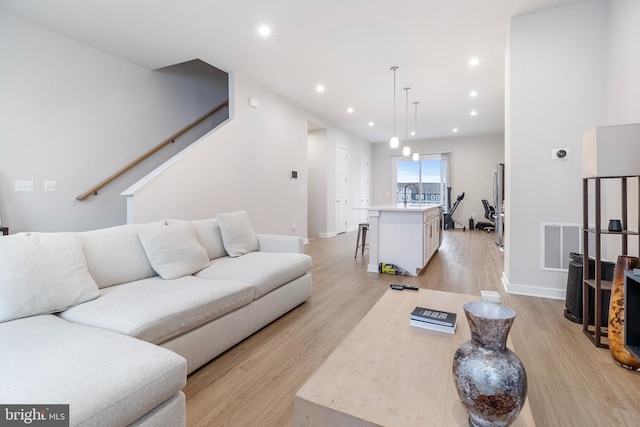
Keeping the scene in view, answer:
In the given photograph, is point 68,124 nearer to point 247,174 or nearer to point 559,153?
point 247,174

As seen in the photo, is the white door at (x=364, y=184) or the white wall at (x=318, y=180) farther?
the white door at (x=364, y=184)

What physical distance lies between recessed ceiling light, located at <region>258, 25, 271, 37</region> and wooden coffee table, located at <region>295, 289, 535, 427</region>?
333 cm

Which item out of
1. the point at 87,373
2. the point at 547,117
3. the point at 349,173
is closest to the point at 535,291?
the point at 547,117

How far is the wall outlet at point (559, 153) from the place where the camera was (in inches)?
117

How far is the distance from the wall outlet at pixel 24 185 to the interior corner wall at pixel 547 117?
519 centimetres

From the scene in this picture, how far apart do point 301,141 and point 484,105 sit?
3.83 m

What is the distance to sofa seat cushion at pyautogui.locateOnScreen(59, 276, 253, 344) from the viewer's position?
1.52 m

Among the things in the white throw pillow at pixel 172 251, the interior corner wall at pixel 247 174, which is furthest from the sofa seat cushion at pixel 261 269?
the interior corner wall at pixel 247 174

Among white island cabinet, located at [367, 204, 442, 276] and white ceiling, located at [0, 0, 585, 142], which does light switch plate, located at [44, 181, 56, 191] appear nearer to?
white ceiling, located at [0, 0, 585, 142]

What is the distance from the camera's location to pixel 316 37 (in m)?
3.62

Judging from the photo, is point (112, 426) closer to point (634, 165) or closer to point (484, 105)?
point (634, 165)

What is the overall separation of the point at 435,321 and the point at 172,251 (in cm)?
189

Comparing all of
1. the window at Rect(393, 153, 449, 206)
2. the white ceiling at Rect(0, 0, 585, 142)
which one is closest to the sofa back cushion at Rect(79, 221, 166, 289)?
the white ceiling at Rect(0, 0, 585, 142)

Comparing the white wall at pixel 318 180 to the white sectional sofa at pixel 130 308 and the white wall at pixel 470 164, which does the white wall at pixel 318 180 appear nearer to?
the white wall at pixel 470 164
